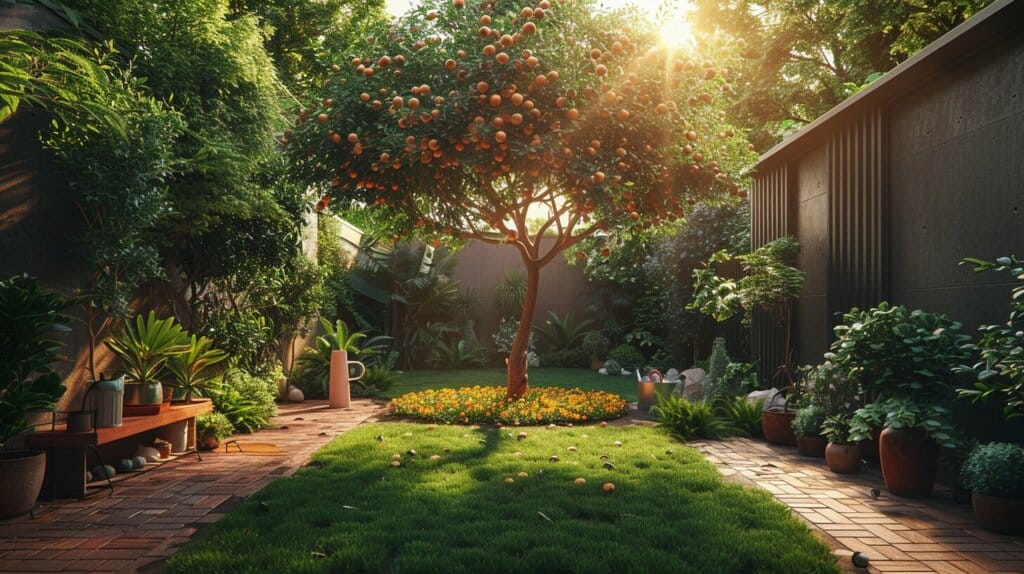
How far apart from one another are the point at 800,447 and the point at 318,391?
260 inches

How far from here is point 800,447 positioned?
5.66 m

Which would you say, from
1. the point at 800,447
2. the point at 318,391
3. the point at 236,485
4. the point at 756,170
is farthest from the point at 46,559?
the point at 756,170

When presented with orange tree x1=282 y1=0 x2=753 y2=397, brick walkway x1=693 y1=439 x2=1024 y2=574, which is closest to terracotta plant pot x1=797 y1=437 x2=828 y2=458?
brick walkway x1=693 y1=439 x2=1024 y2=574

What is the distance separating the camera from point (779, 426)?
6090 mm

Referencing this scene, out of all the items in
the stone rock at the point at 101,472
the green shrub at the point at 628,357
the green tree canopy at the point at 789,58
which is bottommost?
the stone rock at the point at 101,472

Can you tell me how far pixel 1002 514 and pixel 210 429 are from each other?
19.5 feet

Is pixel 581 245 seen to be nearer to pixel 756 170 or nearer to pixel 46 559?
pixel 756 170

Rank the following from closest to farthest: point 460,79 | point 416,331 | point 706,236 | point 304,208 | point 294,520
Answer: point 294,520
point 460,79
point 304,208
point 706,236
point 416,331

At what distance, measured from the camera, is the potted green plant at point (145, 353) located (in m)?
4.97

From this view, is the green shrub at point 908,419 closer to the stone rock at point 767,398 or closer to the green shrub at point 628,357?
the stone rock at point 767,398

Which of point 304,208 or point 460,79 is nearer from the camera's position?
point 460,79

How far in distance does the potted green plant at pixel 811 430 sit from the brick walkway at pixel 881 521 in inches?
7.2

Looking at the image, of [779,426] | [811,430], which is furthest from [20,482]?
[779,426]

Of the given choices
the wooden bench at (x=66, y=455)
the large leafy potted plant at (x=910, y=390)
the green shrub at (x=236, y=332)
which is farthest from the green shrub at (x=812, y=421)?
the green shrub at (x=236, y=332)
